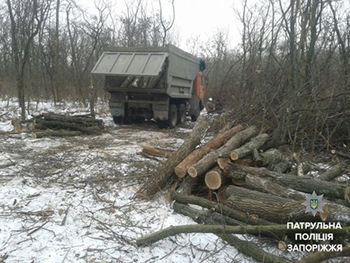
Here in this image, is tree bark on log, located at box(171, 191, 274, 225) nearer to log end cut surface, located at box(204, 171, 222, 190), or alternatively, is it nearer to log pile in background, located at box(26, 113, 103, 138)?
log end cut surface, located at box(204, 171, 222, 190)

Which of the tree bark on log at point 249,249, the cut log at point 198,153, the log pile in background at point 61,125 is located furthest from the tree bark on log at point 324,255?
the log pile in background at point 61,125

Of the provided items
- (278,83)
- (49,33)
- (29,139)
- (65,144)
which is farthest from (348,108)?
(49,33)

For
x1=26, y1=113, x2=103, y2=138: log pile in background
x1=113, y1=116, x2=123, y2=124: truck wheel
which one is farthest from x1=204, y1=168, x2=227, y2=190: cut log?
x1=113, y1=116, x2=123, y2=124: truck wheel

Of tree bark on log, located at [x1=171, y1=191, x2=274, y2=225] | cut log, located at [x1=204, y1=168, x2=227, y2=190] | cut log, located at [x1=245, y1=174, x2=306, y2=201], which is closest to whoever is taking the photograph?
tree bark on log, located at [x1=171, y1=191, x2=274, y2=225]

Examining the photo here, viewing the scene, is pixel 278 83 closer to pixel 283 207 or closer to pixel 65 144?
pixel 283 207

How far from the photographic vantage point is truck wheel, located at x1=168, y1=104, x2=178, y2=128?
11.1 metres

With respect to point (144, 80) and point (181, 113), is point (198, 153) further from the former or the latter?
point (181, 113)

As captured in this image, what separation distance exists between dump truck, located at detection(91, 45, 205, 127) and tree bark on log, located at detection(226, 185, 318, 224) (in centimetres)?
614

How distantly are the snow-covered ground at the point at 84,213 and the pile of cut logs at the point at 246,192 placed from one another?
0.22 m

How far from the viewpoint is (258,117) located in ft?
22.2

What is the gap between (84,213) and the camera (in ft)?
12.8

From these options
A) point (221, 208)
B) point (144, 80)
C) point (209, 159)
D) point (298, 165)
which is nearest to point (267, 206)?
point (221, 208)

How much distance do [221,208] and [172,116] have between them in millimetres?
7889

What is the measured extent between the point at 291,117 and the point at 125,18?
23370 millimetres
